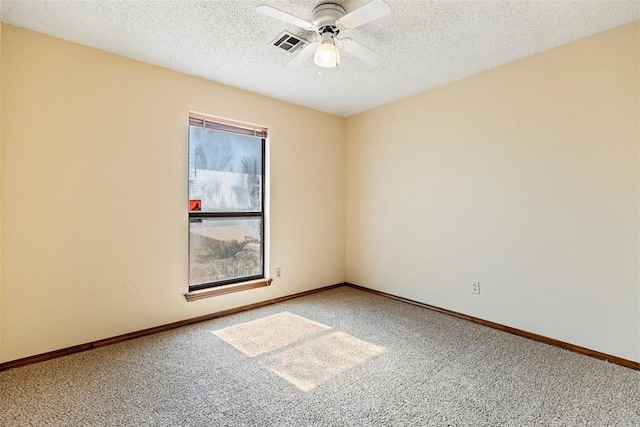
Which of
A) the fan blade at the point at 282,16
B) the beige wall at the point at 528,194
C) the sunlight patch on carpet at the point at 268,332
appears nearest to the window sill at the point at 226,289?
the sunlight patch on carpet at the point at 268,332

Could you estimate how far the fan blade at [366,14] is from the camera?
5.70ft

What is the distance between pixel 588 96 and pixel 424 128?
1445mm

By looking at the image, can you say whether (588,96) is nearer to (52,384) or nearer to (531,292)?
(531,292)

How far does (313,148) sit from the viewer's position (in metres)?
4.18

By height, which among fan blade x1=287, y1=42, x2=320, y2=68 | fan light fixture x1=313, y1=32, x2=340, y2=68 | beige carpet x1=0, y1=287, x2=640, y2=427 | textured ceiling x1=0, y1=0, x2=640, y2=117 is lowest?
beige carpet x1=0, y1=287, x2=640, y2=427

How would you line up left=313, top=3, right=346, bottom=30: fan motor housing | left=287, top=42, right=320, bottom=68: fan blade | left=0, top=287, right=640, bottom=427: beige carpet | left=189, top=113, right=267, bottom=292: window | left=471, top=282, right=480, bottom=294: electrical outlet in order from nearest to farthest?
left=0, top=287, right=640, bottom=427: beige carpet → left=313, top=3, right=346, bottom=30: fan motor housing → left=287, top=42, right=320, bottom=68: fan blade → left=471, top=282, right=480, bottom=294: electrical outlet → left=189, top=113, right=267, bottom=292: window

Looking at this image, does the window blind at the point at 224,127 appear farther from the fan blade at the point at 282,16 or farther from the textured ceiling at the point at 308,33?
the fan blade at the point at 282,16

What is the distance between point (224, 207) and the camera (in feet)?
11.3

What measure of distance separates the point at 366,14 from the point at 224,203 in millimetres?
2333

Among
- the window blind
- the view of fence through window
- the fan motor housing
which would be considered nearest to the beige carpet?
the view of fence through window

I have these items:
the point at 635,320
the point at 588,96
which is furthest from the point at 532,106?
the point at 635,320

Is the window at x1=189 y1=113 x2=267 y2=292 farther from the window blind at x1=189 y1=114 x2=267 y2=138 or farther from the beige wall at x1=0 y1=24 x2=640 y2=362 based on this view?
the beige wall at x1=0 y1=24 x2=640 y2=362

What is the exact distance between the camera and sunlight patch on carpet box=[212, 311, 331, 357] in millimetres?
2602

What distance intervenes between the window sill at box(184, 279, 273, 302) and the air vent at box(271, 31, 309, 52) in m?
2.40
